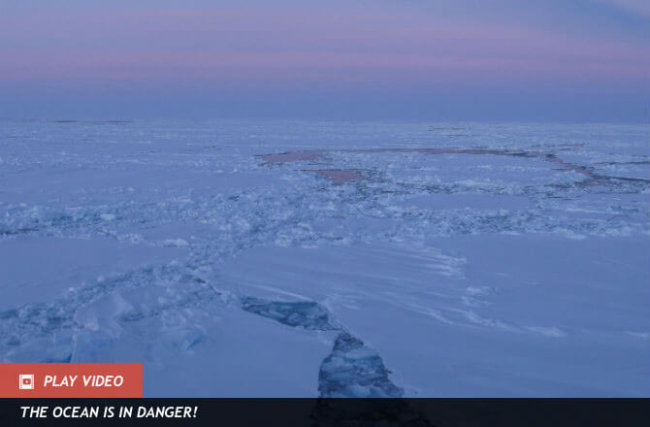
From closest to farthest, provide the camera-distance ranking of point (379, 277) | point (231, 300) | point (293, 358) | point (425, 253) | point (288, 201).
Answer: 1. point (293, 358)
2. point (231, 300)
3. point (379, 277)
4. point (425, 253)
5. point (288, 201)

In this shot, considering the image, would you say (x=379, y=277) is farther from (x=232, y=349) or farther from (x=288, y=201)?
(x=288, y=201)

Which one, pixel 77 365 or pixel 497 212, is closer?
pixel 77 365
